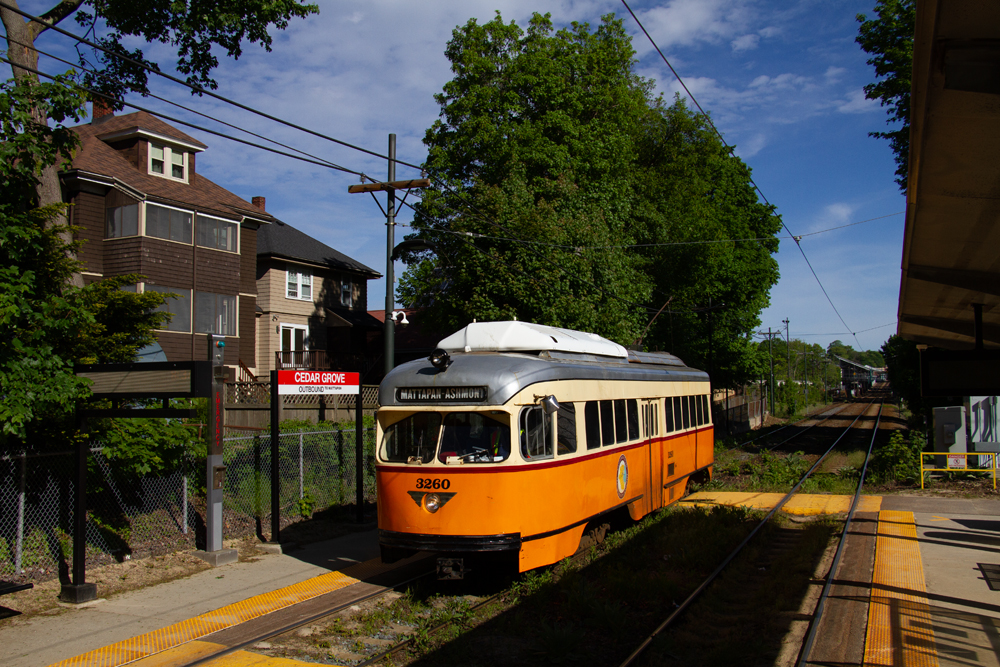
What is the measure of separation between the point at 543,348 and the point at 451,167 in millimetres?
20560

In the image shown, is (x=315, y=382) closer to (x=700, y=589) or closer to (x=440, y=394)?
(x=440, y=394)

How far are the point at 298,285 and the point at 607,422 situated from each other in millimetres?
26278

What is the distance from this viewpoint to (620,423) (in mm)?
11281

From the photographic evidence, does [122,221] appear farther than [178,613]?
Yes

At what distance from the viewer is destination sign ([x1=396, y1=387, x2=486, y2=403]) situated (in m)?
8.60

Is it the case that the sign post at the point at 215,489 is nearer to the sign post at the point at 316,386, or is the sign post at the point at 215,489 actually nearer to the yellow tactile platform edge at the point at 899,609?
the sign post at the point at 316,386

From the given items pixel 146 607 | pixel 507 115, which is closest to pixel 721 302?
pixel 507 115

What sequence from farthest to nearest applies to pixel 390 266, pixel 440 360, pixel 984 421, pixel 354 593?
pixel 984 421
pixel 390 266
pixel 354 593
pixel 440 360

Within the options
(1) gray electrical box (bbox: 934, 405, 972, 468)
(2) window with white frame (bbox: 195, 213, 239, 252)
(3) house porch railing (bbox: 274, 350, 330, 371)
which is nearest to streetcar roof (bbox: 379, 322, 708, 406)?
(1) gray electrical box (bbox: 934, 405, 972, 468)

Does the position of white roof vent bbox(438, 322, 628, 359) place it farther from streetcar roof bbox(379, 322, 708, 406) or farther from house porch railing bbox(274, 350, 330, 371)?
house porch railing bbox(274, 350, 330, 371)

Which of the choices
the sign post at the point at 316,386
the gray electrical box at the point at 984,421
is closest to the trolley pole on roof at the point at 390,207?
the sign post at the point at 316,386

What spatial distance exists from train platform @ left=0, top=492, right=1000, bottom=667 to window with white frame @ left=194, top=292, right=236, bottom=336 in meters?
16.4

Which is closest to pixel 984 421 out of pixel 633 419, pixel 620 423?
pixel 633 419

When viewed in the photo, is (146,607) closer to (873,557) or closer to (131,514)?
(131,514)
